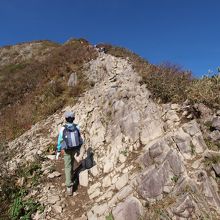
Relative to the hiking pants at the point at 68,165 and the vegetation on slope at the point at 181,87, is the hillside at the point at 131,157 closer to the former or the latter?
the vegetation on slope at the point at 181,87

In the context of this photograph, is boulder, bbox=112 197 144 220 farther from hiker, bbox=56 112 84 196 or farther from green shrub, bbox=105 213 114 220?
hiker, bbox=56 112 84 196

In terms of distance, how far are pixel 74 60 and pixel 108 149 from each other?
10.1 meters

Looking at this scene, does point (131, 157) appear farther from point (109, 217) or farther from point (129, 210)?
point (109, 217)

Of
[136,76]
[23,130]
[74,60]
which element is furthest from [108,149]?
[74,60]

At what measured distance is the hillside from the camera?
691 centimetres

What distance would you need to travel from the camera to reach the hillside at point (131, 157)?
6906 mm

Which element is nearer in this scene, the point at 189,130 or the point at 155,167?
the point at 155,167

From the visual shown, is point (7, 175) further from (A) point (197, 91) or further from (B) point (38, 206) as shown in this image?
(A) point (197, 91)

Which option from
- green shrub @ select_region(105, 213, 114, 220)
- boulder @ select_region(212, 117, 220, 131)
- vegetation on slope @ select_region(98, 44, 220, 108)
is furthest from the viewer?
vegetation on slope @ select_region(98, 44, 220, 108)

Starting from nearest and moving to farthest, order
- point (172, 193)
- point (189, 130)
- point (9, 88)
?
point (172, 193) → point (189, 130) → point (9, 88)

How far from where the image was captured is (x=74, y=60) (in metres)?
18.3

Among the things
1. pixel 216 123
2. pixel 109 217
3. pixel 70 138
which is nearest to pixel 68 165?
pixel 70 138

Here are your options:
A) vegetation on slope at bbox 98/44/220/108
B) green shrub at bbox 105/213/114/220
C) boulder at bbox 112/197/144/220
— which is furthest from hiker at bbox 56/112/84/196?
vegetation on slope at bbox 98/44/220/108

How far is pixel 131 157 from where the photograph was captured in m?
8.77
